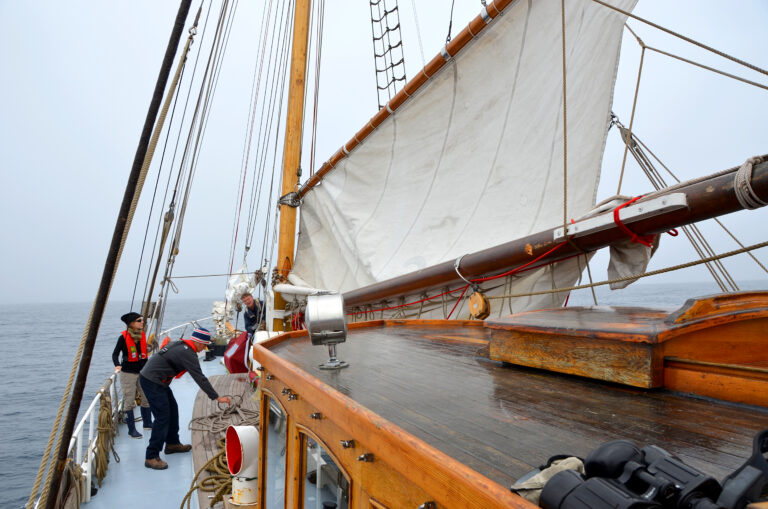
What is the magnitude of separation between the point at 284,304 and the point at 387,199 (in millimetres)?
2484

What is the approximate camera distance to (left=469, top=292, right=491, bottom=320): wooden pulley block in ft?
11.4

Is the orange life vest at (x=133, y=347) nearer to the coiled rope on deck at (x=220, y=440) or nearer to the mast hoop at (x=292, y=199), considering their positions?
the coiled rope on deck at (x=220, y=440)

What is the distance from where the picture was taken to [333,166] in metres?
5.64

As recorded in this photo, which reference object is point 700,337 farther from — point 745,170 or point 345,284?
point 345,284

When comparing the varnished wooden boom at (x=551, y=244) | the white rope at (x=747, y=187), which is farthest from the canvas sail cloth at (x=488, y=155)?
the white rope at (x=747, y=187)

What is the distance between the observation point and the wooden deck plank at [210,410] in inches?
169

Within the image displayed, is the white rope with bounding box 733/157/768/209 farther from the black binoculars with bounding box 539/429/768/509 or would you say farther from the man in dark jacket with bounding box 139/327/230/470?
the man in dark jacket with bounding box 139/327/230/470

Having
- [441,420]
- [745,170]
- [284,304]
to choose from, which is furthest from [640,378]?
[284,304]

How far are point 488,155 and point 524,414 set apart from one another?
3000mm

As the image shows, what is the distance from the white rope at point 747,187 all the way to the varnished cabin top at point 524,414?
1.10 metres

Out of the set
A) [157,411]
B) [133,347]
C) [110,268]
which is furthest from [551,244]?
[133,347]

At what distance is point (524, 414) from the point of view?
1317 mm

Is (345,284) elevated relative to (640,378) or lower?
elevated

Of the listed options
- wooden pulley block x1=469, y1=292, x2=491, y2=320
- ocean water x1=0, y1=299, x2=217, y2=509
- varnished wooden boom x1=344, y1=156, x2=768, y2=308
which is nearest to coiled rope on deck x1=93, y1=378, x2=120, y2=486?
varnished wooden boom x1=344, y1=156, x2=768, y2=308
